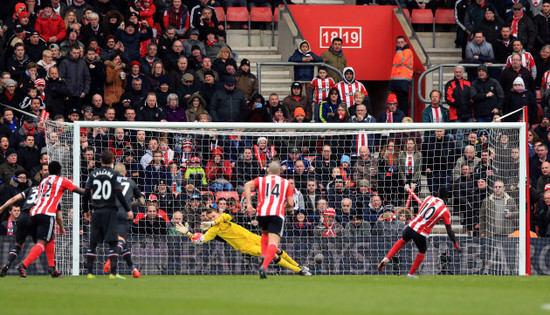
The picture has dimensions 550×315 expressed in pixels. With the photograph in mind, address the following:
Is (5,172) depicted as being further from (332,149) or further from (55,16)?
(332,149)

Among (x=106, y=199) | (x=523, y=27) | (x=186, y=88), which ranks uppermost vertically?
(x=523, y=27)

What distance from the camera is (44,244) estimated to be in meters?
14.3

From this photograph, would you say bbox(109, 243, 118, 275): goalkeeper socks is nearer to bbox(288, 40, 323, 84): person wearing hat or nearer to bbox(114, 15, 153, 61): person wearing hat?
bbox(114, 15, 153, 61): person wearing hat

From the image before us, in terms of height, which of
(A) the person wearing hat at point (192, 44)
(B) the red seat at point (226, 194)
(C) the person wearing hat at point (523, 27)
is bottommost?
(B) the red seat at point (226, 194)

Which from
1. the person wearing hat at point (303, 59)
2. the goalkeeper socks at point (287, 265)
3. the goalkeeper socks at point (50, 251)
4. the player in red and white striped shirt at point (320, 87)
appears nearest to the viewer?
the goalkeeper socks at point (50, 251)

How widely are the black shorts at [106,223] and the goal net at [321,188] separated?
99.6 inches

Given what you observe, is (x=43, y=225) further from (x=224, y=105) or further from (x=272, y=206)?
(x=224, y=105)

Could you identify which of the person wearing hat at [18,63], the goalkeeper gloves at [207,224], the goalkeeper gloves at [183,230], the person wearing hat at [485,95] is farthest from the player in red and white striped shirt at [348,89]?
the person wearing hat at [18,63]

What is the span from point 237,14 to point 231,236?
9140 millimetres

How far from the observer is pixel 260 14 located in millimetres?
24375

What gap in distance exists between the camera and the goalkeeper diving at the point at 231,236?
16.2 meters

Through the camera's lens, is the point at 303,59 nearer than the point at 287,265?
No

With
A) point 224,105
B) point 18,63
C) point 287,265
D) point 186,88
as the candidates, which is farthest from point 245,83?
point 287,265

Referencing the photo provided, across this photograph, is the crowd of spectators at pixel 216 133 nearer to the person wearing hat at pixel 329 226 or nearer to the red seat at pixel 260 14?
the person wearing hat at pixel 329 226
